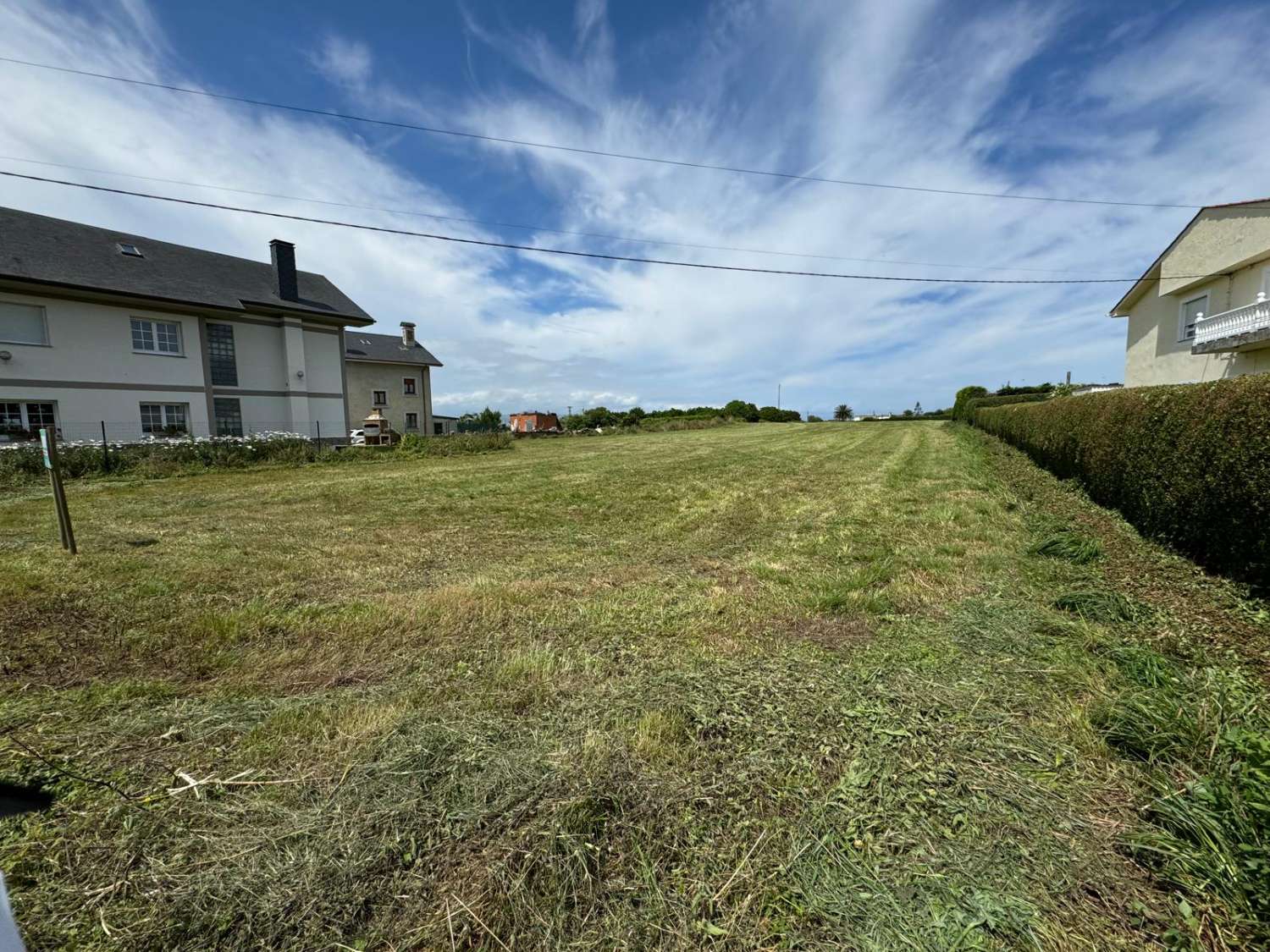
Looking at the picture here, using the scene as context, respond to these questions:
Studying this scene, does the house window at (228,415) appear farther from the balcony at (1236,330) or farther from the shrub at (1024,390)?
the shrub at (1024,390)

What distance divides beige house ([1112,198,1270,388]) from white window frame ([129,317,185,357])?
32074 millimetres

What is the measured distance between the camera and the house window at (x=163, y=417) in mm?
18531

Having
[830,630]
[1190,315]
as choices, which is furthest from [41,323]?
[1190,315]

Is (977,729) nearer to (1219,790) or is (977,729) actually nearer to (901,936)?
(1219,790)

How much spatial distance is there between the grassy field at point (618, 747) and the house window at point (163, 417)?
18.1 meters

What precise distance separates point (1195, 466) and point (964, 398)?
132ft

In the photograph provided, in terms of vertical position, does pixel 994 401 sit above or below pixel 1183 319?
below

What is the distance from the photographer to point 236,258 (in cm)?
2300

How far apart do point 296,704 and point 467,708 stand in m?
0.84

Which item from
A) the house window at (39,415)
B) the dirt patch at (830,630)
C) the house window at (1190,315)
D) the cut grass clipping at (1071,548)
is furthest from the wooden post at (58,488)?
the house window at (1190,315)

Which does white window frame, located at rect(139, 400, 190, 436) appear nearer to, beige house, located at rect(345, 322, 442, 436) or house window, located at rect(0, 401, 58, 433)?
house window, located at rect(0, 401, 58, 433)

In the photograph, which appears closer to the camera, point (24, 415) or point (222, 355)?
point (24, 415)

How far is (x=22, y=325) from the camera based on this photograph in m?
16.0

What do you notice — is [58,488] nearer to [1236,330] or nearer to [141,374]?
[141,374]
